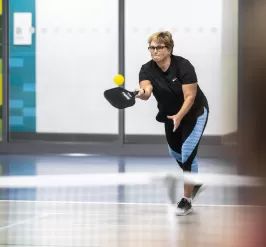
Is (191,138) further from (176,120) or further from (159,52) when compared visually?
(159,52)

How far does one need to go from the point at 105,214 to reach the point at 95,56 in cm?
525

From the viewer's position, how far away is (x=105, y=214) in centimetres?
579

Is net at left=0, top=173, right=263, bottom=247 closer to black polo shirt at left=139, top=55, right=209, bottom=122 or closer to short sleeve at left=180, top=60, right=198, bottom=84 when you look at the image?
black polo shirt at left=139, top=55, right=209, bottom=122

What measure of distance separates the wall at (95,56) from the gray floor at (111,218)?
7.82 feet

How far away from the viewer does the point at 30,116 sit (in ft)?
35.9

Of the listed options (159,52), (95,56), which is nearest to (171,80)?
(159,52)

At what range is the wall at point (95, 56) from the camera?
10.4 meters

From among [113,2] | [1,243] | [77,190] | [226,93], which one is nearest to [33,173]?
[77,190]

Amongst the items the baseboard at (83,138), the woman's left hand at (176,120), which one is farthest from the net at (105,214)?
the baseboard at (83,138)

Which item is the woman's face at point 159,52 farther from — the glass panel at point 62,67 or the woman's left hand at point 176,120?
the glass panel at point 62,67

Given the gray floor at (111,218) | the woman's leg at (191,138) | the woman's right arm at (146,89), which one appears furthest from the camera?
the woman's leg at (191,138)

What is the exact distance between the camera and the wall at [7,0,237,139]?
34.3 feet

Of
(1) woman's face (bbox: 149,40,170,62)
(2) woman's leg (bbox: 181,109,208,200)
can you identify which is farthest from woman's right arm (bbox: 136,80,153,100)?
(2) woman's leg (bbox: 181,109,208,200)

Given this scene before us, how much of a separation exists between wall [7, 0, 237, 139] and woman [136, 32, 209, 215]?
464 centimetres
